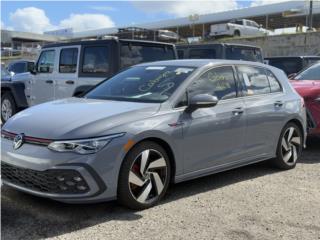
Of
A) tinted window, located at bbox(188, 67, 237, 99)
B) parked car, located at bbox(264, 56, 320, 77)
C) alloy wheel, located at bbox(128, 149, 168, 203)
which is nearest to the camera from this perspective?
alloy wheel, located at bbox(128, 149, 168, 203)

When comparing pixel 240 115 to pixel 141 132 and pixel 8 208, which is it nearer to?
pixel 141 132

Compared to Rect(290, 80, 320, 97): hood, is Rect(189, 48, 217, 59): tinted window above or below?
above

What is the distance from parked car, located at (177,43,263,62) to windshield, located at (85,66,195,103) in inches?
217

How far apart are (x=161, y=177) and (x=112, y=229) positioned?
0.94m

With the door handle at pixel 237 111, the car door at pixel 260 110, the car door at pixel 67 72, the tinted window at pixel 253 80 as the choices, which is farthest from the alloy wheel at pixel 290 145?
the car door at pixel 67 72

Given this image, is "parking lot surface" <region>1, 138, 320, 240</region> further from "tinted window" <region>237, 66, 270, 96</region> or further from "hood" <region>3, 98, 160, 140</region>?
"tinted window" <region>237, 66, 270, 96</region>

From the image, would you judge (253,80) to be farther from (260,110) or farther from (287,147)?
(287,147)

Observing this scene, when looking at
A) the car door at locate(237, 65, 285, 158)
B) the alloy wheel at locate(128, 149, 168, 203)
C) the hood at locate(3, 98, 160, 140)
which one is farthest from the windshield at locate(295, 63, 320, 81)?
the alloy wheel at locate(128, 149, 168, 203)

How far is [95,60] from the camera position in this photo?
892cm

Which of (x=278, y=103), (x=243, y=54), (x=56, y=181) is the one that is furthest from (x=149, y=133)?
(x=243, y=54)

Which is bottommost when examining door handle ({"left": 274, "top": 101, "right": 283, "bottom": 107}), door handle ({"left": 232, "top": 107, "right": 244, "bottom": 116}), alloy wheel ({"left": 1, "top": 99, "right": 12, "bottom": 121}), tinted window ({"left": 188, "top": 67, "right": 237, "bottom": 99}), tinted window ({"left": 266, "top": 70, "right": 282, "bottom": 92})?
alloy wheel ({"left": 1, "top": 99, "right": 12, "bottom": 121})

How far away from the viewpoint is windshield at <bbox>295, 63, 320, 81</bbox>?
9.30 metres

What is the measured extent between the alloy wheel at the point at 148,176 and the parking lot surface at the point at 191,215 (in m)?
0.16

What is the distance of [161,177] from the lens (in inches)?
202
